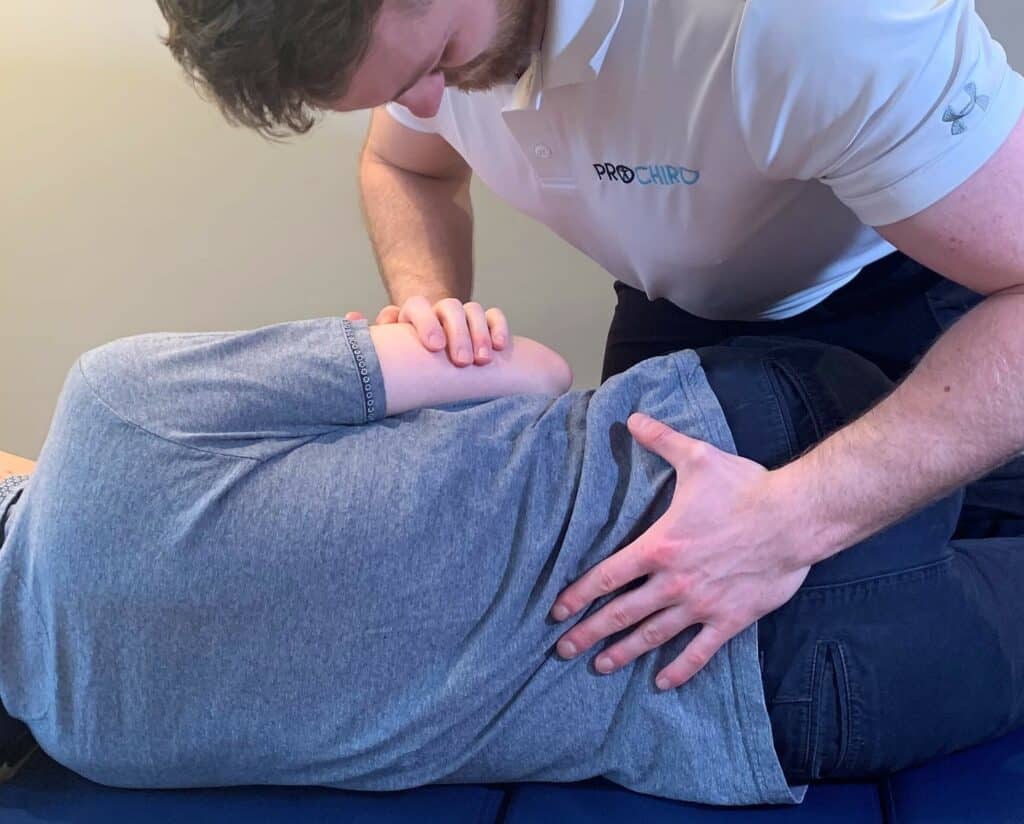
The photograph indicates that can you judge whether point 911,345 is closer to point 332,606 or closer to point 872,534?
point 872,534

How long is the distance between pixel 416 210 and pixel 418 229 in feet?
0.12

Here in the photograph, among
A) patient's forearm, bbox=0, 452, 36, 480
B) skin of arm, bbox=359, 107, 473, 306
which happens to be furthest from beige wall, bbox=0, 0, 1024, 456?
patient's forearm, bbox=0, 452, 36, 480

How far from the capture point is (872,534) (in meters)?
0.80

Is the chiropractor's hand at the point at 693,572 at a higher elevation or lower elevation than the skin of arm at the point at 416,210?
lower

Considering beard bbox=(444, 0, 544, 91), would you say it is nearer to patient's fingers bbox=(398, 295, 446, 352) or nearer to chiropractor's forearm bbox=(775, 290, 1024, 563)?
patient's fingers bbox=(398, 295, 446, 352)

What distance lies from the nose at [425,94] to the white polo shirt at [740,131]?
0.40ft

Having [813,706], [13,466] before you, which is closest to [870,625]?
[813,706]

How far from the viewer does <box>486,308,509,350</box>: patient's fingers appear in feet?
3.14

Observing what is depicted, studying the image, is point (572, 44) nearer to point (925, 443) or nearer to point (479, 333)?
point (479, 333)

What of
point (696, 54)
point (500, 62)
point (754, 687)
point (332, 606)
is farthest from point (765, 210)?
point (332, 606)

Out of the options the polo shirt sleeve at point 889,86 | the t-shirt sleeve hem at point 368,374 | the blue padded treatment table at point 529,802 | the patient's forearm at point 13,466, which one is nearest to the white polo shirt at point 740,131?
the polo shirt sleeve at point 889,86

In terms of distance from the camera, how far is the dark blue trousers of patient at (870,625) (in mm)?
773

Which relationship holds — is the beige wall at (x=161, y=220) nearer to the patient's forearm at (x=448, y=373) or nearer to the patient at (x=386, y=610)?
the patient's forearm at (x=448, y=373)

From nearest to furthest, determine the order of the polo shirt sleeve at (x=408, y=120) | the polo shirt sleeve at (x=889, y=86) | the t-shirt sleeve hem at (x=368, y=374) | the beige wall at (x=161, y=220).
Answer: the polo shirt sleeve at (x=889, y=86) → the t-shirt sleeve hem at (x=368, y=374) → the polo shirt sleeve at (x=408, y=120) → the beige wall at (x=161, y=220)
